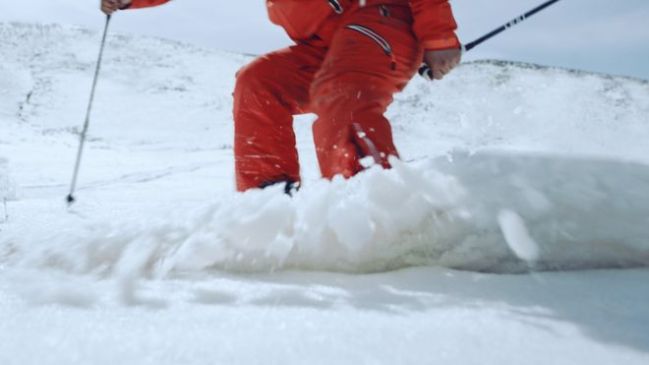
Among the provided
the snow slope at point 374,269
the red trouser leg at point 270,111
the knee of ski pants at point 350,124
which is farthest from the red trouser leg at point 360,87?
the snow slope at point 374,269

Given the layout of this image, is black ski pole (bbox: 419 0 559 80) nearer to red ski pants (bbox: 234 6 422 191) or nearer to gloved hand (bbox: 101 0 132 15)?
red ski pants (bbox: 234 6 422 191)

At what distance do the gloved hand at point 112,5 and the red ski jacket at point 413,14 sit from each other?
719 mm

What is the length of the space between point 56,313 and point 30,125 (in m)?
10.6

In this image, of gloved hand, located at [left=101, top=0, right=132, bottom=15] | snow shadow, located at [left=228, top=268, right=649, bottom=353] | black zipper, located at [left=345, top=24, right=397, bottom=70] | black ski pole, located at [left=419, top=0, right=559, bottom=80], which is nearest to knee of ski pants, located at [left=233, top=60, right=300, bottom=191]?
black zipper, located at [left=345, top=24, right=397, bottom=70]

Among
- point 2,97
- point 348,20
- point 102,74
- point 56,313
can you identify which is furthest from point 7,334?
point 102,74

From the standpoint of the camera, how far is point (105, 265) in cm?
119

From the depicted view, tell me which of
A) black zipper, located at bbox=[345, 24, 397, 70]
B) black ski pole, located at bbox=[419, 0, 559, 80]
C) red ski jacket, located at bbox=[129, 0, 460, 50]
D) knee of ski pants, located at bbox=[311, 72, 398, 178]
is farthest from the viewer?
black ski pole, located at bbox=[419, 0, 559, 80]

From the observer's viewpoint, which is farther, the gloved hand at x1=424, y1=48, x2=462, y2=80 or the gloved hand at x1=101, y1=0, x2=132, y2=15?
the gloved hand at x1=101, y1=0, x2=132, y2=15

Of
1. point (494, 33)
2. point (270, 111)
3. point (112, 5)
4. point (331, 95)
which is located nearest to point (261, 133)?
point (270, 111)

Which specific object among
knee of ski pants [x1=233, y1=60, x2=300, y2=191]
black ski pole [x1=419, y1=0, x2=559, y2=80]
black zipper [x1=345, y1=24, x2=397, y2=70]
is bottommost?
knee of ski pants [x1=233, y1=60, x2=300, y2=191]

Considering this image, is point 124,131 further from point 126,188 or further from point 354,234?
point 354,234

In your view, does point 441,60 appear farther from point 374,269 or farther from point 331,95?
point 374,269

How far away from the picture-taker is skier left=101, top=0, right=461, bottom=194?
190 centimetres

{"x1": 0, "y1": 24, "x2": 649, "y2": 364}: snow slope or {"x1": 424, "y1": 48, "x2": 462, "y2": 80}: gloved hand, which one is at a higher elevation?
{"x1": 0, "y1": 24, "x2": 649, "y2": 364}: snow slope
